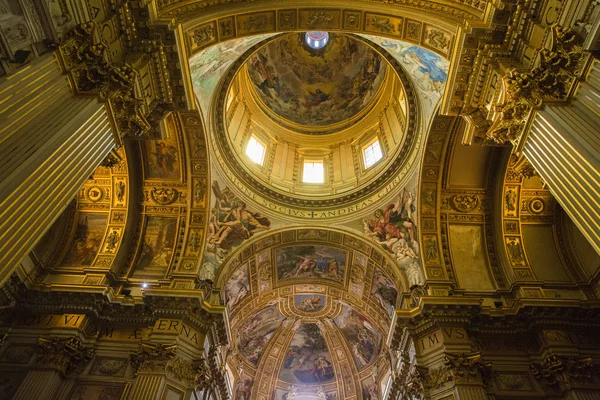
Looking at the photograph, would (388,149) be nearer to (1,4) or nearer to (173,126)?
(173,126)

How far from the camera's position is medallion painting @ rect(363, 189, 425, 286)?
1408cm

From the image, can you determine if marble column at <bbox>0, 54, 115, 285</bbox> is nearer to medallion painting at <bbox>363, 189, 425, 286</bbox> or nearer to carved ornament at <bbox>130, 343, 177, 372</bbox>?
carved ornament at <bbox>130, 343, 177, 372</bbox>

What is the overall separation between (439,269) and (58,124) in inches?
448

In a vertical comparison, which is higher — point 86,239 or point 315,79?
point 315,79

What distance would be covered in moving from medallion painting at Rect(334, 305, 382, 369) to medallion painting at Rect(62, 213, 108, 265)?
1148 cm

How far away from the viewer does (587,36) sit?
6.13 m

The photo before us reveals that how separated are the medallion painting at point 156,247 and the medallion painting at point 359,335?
9.44m

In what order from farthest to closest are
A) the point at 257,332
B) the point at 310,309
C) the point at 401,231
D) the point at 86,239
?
the point at 257,332 → the point at 310,309 → the point at 401,231 → the point at 86,239

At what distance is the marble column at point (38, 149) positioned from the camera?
517 centimetres

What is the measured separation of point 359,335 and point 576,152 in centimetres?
1641

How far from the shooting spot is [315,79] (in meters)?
21.7

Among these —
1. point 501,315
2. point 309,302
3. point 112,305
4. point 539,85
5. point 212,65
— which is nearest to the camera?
point 539,85

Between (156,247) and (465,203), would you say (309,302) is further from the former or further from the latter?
(465,203)

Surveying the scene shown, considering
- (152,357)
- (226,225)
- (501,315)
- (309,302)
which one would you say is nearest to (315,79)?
(226,225)
